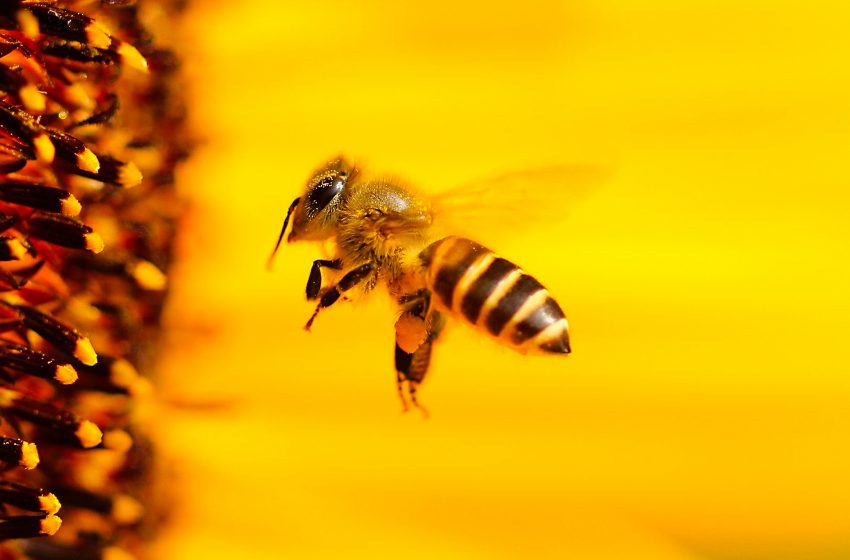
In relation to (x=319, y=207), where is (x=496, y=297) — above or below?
below

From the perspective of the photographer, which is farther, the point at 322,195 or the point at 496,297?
the point at 322,195

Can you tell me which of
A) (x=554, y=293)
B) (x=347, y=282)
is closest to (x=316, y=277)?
(x=347, y=282)

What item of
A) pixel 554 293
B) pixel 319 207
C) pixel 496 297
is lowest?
pixel 496 297

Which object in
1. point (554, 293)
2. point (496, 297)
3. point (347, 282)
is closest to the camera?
Answer: point (496, 297)

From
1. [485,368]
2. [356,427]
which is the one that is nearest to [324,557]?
[356,427]

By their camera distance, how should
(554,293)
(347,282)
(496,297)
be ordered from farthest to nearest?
(554,293) < (347,282) < (496,297)

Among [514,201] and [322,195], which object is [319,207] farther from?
[514,201]

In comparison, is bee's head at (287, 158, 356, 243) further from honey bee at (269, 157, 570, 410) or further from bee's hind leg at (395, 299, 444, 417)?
bee's hind leg at (395, 299, 444, 417)

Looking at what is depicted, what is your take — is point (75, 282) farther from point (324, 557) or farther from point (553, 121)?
point (553, 121)
